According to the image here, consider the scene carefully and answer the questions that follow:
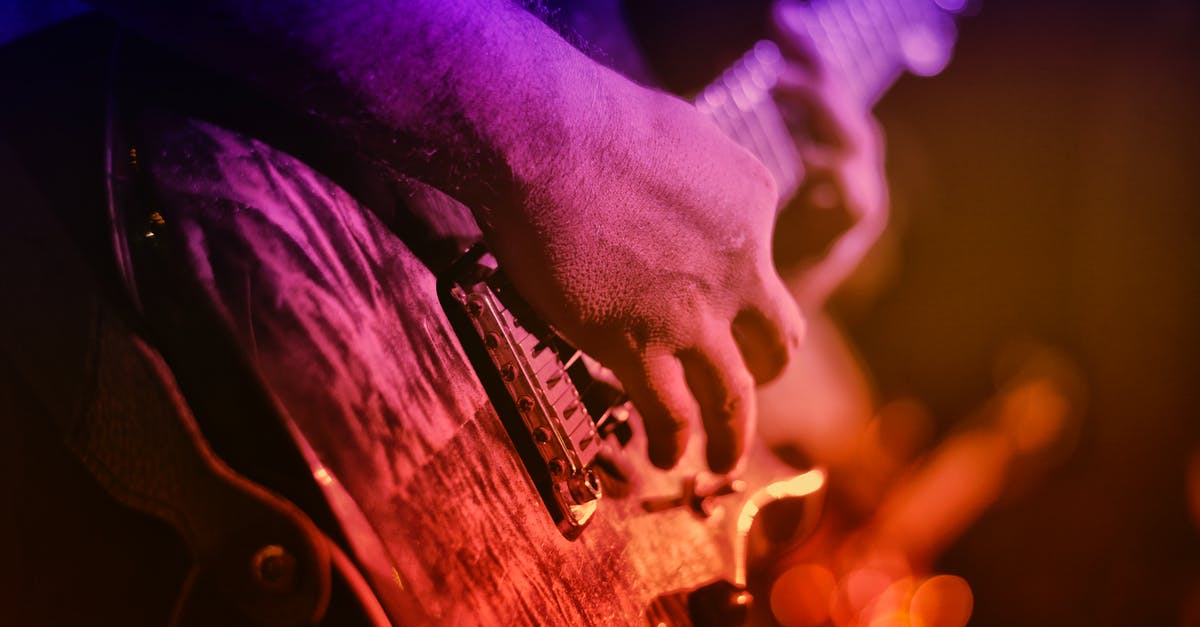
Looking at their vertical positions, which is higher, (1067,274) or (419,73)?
(419,73)

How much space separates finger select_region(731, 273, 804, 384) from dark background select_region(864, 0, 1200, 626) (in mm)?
1565

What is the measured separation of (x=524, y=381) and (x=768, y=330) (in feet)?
1.07

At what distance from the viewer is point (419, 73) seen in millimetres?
443

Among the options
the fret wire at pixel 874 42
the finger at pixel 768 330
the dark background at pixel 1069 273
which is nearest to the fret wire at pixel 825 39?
the fret wire at pixel 874 42

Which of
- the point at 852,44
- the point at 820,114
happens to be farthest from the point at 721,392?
the point at 852,44

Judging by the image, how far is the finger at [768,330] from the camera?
0.74m

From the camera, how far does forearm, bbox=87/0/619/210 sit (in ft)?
1.32

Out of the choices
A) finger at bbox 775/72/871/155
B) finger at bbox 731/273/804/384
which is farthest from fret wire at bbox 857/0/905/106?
finger at bbox 731/273/804/384

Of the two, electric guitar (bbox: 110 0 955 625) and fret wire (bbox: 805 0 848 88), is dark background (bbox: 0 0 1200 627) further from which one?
electric guitar (bbox: 110 0 955 625)

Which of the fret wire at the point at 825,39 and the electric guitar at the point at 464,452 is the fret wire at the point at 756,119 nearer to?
the fret wire at the point at 825,39

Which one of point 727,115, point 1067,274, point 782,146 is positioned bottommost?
point 1067,274

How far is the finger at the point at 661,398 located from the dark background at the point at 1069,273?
5.81ft

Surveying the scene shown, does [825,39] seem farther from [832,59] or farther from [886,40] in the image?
[886,40]

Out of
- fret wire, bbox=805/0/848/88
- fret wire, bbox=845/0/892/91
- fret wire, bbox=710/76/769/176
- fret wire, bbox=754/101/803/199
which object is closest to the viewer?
fret wire, bbox=710/76/769/176
